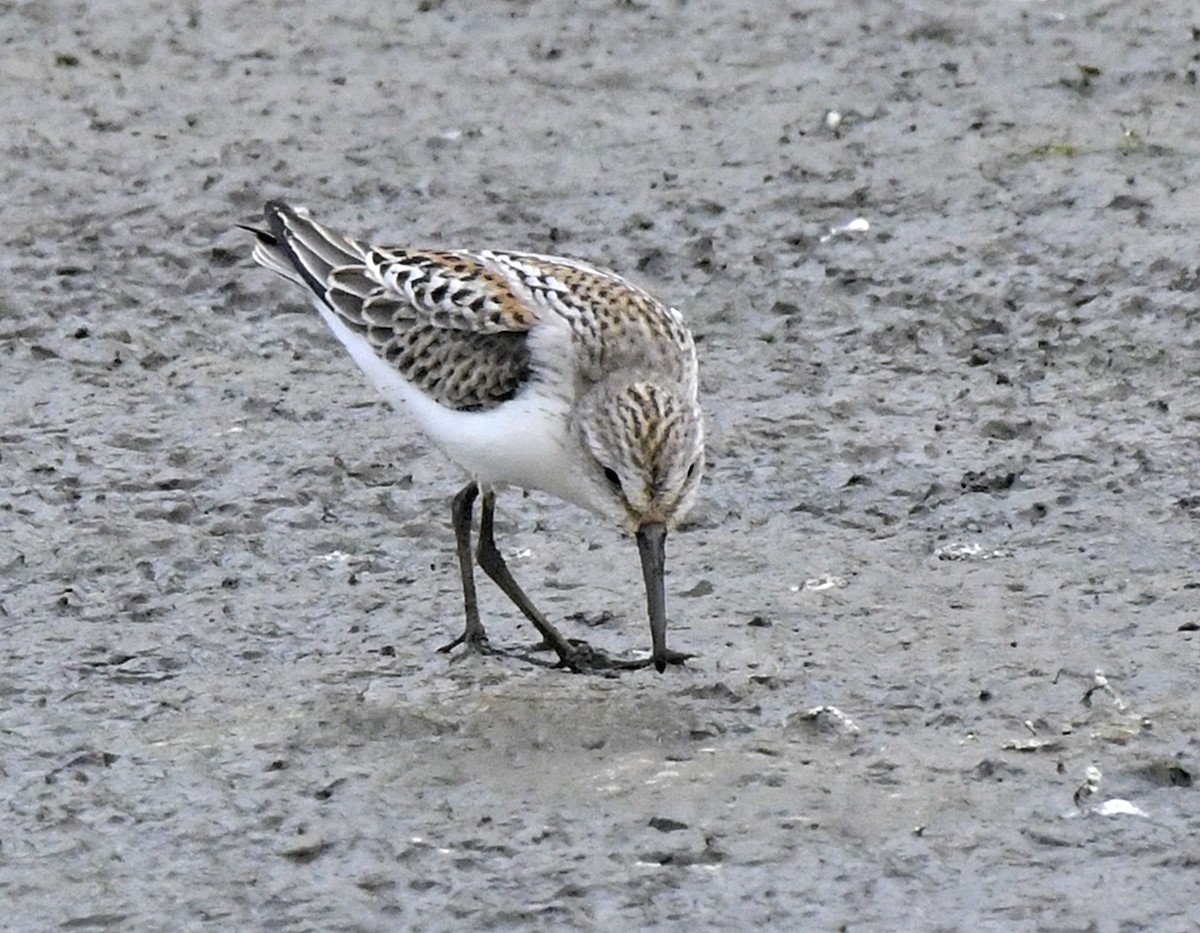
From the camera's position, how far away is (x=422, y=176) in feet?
35.1

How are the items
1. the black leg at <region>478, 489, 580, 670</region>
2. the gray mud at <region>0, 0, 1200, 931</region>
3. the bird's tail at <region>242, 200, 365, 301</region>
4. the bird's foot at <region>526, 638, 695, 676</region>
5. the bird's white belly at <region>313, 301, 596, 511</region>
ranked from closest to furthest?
1. the gray mud at <region>0, 0, 1200, 931</region>
2. the bird's white belly at <region>313, 301, 596, 511</region>
3. the bird's foot at <region>526, 638, 695, 676</region>
4. the black leg at <region>478, 489, 580, 670</region>
5. the bird's tail at <region>242, 200, 365, 301</region>

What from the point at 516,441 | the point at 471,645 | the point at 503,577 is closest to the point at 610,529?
the point at 503,577

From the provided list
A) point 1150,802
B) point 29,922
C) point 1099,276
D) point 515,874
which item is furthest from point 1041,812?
point 1099,276

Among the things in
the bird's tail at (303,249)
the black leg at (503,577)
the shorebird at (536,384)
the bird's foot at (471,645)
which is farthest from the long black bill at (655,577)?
the bird's tail at (303,249)

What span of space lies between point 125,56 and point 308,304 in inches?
112

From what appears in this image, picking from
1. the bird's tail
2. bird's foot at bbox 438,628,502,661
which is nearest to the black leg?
bird's foot at bbox 438,628,502,661

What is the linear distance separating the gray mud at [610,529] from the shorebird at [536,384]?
1.14 ft

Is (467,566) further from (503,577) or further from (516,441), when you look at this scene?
(516,441)

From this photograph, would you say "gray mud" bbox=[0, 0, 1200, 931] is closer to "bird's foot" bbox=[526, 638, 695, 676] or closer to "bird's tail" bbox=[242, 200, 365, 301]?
"bird's foot" bbox=[526, 638, 695, 676]

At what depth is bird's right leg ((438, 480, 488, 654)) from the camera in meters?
7.26

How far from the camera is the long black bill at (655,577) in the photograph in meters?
6.66

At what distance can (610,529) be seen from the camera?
805 cm

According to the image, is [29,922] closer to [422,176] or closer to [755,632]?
[755,632]

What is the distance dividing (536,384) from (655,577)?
0.71m
